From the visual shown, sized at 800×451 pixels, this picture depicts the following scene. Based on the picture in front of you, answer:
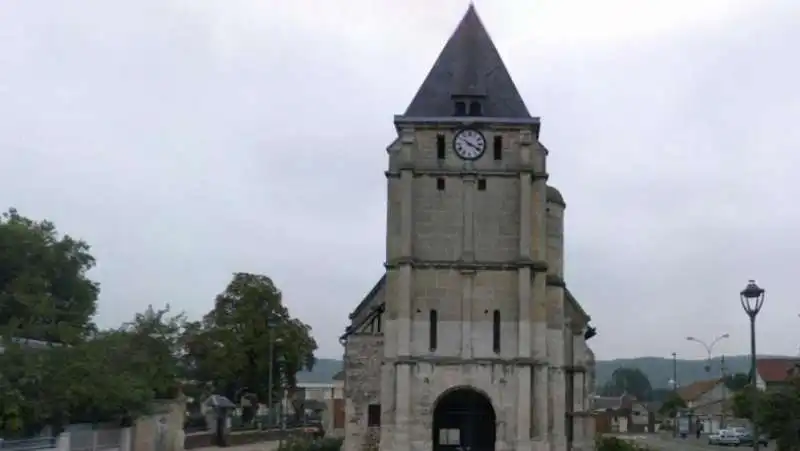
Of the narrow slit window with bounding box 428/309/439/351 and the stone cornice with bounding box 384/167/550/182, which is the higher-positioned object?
the stone cornice with bounding box 384/167/550/182

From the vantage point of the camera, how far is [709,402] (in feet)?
419

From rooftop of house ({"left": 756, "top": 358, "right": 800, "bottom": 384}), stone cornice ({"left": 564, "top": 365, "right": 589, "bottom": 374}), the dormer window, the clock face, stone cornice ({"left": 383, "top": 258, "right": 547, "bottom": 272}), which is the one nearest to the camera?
stone cornice ({"left": 383, "top": 258, "right": 547, "bottom": 272})

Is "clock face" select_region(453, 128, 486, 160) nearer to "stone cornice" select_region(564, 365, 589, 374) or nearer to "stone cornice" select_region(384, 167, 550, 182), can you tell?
"stone cornice" select_region(384, 167, 550, 182)

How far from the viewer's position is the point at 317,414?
10212 cm

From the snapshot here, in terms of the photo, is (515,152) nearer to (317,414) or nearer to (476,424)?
(476,424)

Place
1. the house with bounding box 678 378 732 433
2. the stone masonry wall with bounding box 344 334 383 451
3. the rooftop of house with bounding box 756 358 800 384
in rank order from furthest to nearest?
1. the house with bounding box 678 378 732 433
2. the rooftop of house with bounding box 756 358 800 384
3. the stone masonry wall with bounding box 344 334 383 451

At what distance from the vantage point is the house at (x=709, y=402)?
104019 millimetres

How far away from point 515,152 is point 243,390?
124ft

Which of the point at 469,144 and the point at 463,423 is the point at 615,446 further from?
the point at 469,144

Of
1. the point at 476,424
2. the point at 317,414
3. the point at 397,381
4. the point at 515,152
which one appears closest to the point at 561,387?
the point at 476,424

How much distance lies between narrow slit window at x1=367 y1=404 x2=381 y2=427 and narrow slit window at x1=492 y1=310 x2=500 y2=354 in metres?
8.97

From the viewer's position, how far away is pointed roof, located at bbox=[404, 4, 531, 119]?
147 ft

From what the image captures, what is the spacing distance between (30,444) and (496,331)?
18.9 metres

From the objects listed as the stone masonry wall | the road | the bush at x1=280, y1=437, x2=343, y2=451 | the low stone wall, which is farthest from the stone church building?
the low stone wall
